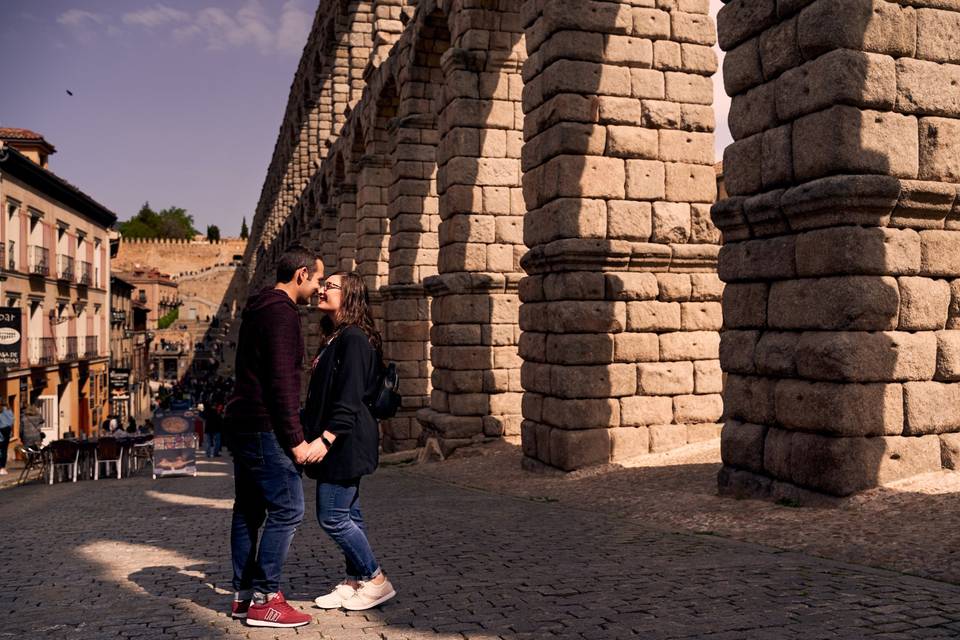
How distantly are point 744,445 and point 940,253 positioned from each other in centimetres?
196

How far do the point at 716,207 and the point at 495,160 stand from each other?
6397 millimetres

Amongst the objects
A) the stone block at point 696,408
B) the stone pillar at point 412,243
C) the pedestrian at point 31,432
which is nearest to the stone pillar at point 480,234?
the stone pillar at point 412,243

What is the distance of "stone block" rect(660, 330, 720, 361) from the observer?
977 centimetres

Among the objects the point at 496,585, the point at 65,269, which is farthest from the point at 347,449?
the point at 65,269

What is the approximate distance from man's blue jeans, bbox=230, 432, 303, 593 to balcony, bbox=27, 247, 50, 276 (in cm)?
2565

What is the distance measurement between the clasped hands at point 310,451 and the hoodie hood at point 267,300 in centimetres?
67

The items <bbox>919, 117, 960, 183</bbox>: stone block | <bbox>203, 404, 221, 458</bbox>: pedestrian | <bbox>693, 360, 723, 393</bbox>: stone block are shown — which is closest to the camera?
<bbox>919, 117, 960, 183</bbox>: stone block

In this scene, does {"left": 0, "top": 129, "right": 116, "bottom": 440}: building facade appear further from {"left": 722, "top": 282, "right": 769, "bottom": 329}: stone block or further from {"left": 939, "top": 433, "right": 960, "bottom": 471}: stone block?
{"left": 939, "top": 433, "right": 960, "bottom": 471}: stone block

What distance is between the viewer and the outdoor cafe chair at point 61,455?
47.0ft

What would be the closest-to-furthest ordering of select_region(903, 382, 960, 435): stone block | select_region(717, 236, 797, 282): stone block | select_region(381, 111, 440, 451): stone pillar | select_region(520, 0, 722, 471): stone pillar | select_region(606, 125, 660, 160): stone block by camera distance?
1. select_region(903, 382, 960, 435): stone block
2. select_region(717, 236, 797, 282): stone block
3. select_region(520, 0, 722, 471): stone pillar
4. select_region(606, 125, 660, 160): stone block
5. select_region(381, 111, 440, 451): stone pillar

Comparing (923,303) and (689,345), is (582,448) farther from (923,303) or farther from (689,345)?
(923,303)

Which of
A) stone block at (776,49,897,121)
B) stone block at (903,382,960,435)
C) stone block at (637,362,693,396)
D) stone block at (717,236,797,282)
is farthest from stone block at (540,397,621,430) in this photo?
stone block at (776,49,897,121)

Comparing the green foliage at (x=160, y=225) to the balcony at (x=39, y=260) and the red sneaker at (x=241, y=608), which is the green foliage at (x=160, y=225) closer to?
the balcony at (x=39, y=260)

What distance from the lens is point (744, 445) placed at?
666cm
